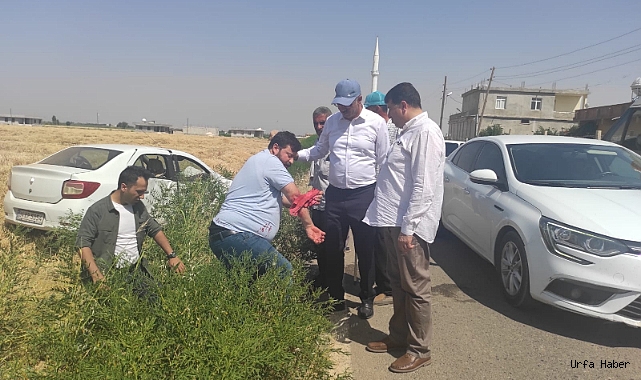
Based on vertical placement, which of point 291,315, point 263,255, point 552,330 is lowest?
point 552,330

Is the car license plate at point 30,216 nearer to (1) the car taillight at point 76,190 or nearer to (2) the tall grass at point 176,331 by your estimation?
(1) the car taillight at point 76,190

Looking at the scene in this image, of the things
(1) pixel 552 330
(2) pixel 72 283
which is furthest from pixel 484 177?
(2) pixel 72 283

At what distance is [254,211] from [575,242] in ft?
8.26

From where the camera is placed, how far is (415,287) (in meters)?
3.13

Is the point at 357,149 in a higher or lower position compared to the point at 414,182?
higher

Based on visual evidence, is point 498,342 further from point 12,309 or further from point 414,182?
point 12,309

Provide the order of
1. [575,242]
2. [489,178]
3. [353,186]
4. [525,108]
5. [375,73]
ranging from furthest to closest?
[525,108]
[375,73]
[489,178]
[353,186]
[575,242]

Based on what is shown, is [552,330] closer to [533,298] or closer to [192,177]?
[533,298]

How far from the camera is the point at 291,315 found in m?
2.63

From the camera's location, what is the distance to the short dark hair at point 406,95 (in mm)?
3256

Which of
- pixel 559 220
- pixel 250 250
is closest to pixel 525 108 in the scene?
pixel 559 220

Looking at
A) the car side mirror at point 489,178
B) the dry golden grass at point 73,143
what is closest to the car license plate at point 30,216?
the dry golden grass at point 73,143

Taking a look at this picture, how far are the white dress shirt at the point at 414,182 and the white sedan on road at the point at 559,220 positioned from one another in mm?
1322

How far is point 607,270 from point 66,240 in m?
4.04
